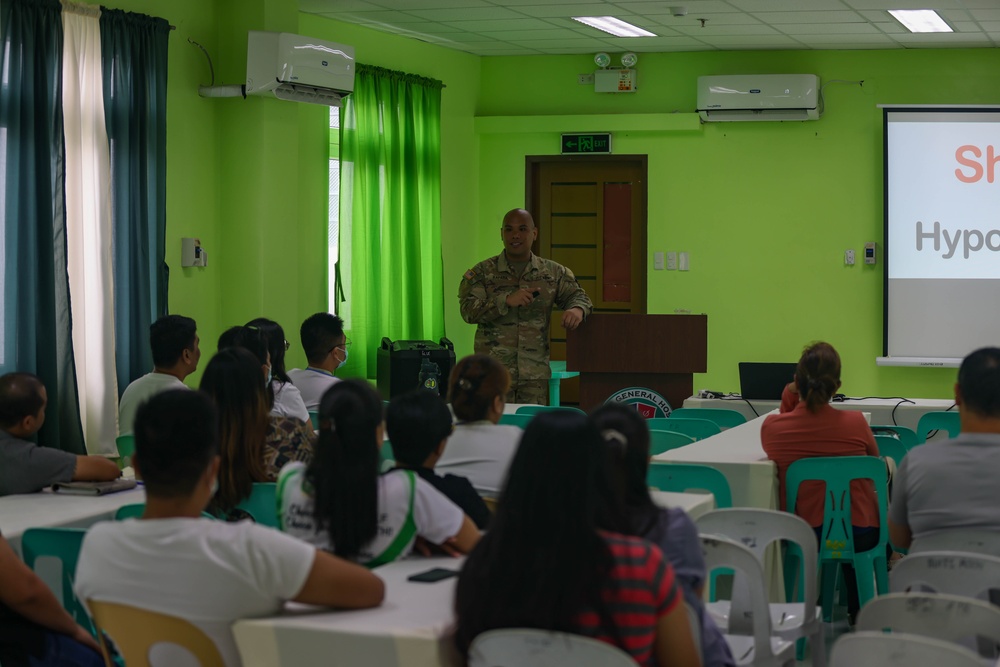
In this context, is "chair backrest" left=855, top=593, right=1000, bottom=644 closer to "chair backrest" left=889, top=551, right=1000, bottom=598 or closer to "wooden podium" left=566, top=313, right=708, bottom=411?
"chair backrest" left=889, top=551, right=1000, bottom=598

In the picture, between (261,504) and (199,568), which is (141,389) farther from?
(199,568)

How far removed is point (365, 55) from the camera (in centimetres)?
953

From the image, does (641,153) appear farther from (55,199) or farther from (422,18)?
(55,199)

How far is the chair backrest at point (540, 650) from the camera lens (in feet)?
6.47

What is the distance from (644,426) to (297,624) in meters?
0.75

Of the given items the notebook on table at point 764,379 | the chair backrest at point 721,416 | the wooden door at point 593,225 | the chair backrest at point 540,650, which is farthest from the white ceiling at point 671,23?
the chair backrest at point 540,650

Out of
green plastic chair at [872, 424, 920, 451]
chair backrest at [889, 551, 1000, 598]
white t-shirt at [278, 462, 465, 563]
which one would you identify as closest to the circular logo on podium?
green plastic chair at [872, 424, 920, 451]

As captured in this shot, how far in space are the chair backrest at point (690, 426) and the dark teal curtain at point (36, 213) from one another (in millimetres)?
3264

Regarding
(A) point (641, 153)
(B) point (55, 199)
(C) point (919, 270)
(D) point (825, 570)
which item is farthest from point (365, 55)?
(D) point (825, 570)

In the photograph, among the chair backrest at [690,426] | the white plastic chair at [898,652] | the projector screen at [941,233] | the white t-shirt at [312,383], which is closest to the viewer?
the white plastic chair at [898,652]

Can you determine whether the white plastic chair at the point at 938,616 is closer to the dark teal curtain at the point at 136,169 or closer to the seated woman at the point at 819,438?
the seated woman at the point at 819,438

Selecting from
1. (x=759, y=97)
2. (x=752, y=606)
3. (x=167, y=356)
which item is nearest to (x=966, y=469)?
(x=752, y=606)

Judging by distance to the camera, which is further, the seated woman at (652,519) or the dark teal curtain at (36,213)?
the dark teal curtain at (36,213)

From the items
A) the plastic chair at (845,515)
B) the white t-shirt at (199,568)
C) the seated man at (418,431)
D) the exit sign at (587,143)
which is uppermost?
the exit sign at (587,143)
